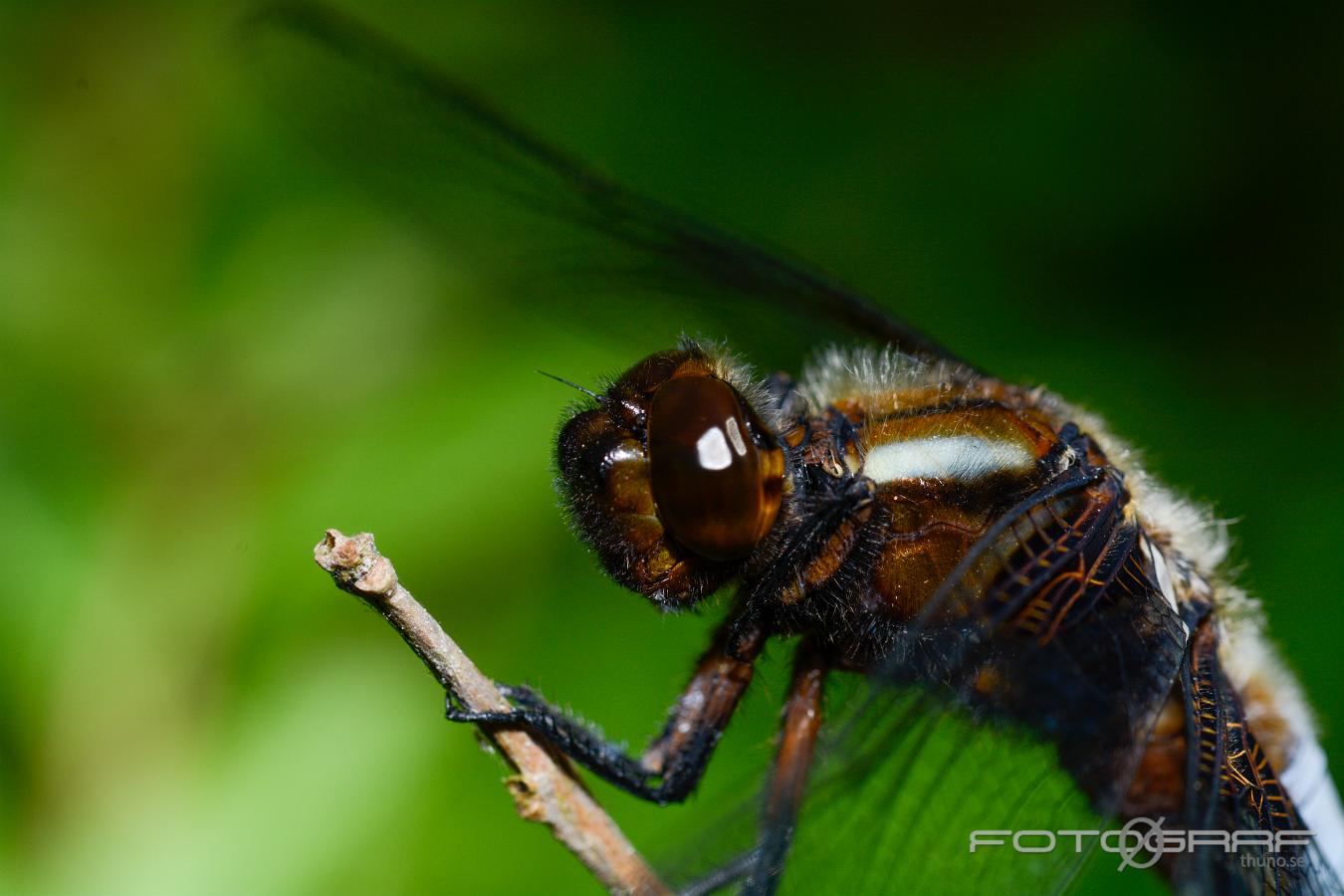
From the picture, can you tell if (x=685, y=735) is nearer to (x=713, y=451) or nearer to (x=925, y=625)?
(x=925, y=625)

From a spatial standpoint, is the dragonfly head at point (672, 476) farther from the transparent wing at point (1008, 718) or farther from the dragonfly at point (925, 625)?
the transparent wing at point (1008, 718)

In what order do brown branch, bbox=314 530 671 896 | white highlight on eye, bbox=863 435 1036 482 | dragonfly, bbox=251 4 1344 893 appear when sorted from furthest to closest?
white highlight on eye, bbox=863 435 1036 482 → dragonfly, bbox=251 4 1344 893 → brown branch, bbox=314 530 671 896

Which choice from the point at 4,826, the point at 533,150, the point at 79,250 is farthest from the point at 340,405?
the point at 4,826

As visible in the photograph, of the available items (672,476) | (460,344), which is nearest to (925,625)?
(672,476)

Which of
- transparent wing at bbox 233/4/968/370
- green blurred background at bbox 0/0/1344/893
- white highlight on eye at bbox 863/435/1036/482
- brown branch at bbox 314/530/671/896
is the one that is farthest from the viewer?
green blurred background at bbox 0/0/1344/893

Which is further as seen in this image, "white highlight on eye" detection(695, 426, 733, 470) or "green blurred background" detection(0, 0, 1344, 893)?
"green blurred background" detection(0, 0, 1344, 893)

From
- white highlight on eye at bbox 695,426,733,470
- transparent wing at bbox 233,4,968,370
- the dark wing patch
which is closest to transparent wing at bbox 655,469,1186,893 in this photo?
the dark wing patch

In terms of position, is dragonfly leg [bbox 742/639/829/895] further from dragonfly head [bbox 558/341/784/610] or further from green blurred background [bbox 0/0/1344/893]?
dragonfly head [bbox 558/341/784/610]
